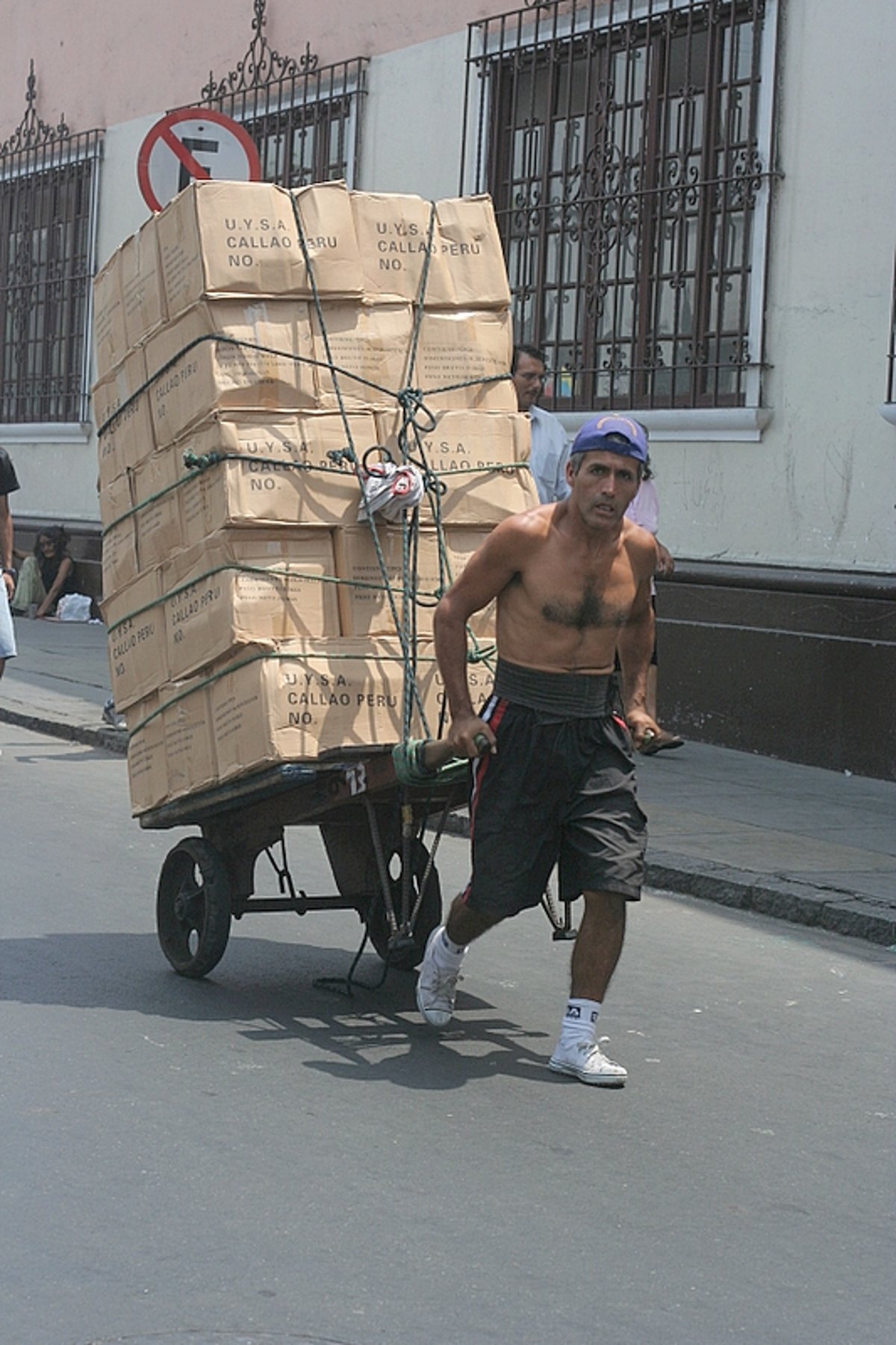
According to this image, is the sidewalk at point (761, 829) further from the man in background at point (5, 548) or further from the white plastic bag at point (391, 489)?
the white plastic bag at point (391, 489)

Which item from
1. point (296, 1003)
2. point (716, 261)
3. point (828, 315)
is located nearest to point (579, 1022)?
point (296, 1003)

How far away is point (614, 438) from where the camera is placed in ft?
17.9

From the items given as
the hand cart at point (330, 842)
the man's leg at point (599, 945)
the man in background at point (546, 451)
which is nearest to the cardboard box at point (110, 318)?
the hand cart at point (330, 842)

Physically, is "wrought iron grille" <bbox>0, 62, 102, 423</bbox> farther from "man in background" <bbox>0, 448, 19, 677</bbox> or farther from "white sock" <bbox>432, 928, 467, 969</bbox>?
"white sock" <bbox>432, 928, 467, 969</bbox>

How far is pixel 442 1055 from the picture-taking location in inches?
219

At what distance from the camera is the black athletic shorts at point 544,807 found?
5492 mm

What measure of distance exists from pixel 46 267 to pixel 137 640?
15.4 meters

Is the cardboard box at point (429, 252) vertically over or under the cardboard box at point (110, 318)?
over

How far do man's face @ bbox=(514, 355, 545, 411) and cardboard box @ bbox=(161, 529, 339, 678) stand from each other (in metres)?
3.48

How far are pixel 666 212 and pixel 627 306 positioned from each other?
2.08 ft

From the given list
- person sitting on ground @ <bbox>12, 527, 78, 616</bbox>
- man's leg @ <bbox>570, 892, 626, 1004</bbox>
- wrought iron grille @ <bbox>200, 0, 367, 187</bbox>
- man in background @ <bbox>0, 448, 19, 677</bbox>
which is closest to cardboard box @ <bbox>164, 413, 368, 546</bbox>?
man's leg @ <bbox>570, 892, 626, 1004</bbox>

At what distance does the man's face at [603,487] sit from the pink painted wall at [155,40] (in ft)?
30.3

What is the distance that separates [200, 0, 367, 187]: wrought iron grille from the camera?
1578cm

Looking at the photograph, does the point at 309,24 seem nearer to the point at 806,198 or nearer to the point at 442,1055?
the point at 806,198
